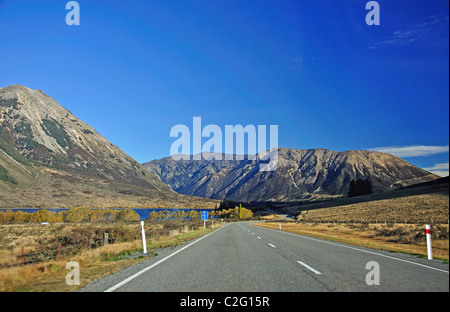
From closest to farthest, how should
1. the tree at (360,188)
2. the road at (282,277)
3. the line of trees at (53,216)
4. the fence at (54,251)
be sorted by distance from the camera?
the road at (282,277) < the fence at (54,251) < the line of trees at (53,216) < the tree at (360,188)

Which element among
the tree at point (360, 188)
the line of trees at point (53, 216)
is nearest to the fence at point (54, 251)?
the line of trees at point (53, 216)

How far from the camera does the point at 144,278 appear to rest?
8.30 metres

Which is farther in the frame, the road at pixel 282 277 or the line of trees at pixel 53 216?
the line of trees at pixel 53 216

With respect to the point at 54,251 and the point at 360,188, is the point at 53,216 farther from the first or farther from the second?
the point at 360,188

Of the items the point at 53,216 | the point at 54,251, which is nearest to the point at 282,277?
the point at 54,251

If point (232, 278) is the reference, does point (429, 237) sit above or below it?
above

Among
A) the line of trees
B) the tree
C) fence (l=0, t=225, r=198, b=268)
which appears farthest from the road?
the tree

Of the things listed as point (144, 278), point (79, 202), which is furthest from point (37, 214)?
point (144, 278)

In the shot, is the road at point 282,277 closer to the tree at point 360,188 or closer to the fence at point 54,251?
the fence at point 54,251

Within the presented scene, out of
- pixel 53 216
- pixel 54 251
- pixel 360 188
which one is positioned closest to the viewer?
pixel 54 251

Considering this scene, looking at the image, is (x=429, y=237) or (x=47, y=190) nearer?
(x=429, y=237)
